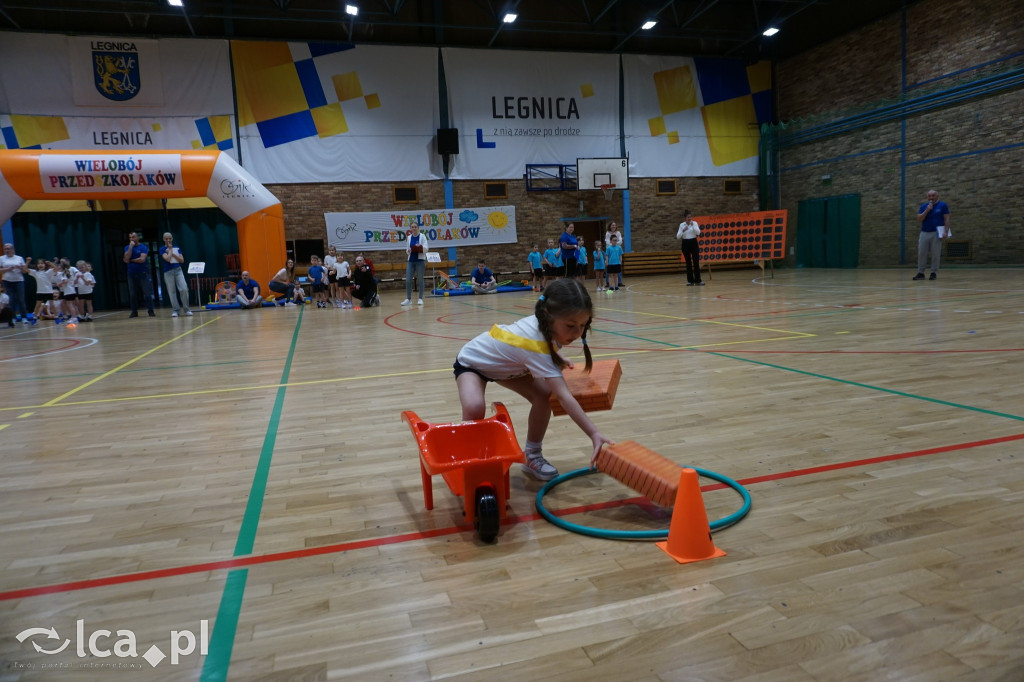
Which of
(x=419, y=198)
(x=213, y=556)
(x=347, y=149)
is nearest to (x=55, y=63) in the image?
(x=347, y=149)

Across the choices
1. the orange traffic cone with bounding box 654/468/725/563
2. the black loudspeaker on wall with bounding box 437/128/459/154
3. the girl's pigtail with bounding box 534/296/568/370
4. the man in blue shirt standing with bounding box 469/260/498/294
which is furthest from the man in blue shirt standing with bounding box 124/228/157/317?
the orange traffic cone with bounding box 654/468/725/563

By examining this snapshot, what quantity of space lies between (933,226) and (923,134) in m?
6.25

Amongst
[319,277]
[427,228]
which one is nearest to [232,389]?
[319,277]

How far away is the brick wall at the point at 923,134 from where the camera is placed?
14.0 m

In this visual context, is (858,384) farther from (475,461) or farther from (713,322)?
(713,322)

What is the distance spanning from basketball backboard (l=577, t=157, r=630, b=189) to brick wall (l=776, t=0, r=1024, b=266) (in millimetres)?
5744

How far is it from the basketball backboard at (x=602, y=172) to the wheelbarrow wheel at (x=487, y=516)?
691 inches

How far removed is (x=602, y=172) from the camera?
18719 millimetres

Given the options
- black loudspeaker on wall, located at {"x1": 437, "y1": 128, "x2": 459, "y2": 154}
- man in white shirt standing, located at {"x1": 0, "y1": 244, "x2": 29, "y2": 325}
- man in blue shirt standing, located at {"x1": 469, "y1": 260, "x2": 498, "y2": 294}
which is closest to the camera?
man in white shirt standing, located at {"x1": 0, "y1": 244, "x2": 29, "y2": 325}

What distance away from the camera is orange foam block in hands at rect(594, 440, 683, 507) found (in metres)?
1.88

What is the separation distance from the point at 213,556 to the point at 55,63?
1845cm

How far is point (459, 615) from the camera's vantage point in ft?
4.95

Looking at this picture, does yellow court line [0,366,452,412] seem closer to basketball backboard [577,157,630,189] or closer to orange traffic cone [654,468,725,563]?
orange traffic cone [654,468,725,563]

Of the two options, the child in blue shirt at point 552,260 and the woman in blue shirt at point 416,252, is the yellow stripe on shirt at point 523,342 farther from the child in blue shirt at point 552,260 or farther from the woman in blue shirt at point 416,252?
the child in blue shirt at point 552,260
